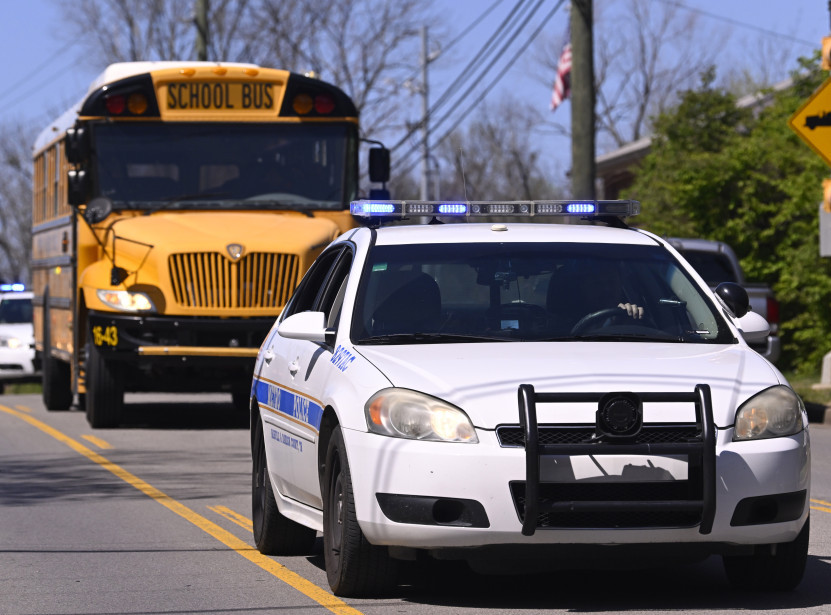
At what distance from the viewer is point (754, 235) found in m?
24.3

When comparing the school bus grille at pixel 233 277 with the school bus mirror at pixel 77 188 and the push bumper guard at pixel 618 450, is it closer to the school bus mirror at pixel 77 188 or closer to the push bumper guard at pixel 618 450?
the school bus mirror at pixel 77 188

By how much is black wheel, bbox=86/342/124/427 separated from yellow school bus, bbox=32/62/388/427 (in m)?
0.02

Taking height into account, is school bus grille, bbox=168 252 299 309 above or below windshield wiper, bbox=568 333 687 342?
above

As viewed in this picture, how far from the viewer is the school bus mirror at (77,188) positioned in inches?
651

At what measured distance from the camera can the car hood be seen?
6176 millimetres

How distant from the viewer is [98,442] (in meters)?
15.4

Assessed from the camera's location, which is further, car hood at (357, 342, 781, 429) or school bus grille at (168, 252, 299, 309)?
school bus grille at (168, 252, 299, 309)

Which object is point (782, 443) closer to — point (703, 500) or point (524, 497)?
point (703, 500)

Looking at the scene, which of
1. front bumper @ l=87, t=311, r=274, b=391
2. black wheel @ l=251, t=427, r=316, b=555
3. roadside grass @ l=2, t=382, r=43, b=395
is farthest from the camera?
roadside grass @ l=2, t=382, r=43, b=395

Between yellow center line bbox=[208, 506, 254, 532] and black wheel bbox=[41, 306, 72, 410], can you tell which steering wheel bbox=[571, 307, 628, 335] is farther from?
A: black wheel bbox=[41, 306, 72, 410]

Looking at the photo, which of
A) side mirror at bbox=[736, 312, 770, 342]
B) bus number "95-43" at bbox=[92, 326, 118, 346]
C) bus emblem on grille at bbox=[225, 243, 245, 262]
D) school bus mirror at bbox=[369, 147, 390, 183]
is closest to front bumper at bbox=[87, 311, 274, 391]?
bus number "95-43" at bbox=[92, 326, 118, 346]

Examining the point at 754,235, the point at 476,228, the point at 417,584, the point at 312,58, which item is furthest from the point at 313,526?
the point at 312,58

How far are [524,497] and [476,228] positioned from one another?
6.94 feet

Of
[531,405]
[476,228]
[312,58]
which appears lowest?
[531,405]
